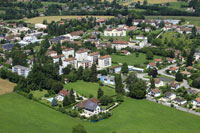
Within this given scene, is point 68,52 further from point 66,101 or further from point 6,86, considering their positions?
point 66,101

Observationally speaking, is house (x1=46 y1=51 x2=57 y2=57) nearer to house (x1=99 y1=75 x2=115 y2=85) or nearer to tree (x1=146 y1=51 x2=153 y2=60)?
house (x1=99 y1=75 x2=115 y2=85)

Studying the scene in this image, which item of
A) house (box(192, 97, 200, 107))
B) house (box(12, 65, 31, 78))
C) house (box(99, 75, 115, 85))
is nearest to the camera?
house (box(192, 97, 200, 107))

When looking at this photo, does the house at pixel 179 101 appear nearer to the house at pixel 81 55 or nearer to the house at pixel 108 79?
the house at pixel 108 79

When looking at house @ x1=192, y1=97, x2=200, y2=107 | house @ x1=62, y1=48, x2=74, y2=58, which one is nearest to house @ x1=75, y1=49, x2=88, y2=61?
house @ x1=62, y1=48, x2=74, y2=58

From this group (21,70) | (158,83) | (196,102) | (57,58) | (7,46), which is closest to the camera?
(196,102)

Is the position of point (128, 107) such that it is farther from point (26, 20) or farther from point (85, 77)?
point (26, 20)

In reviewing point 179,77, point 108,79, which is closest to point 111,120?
point 108,79

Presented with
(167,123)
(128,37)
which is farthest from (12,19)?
(167,123)
